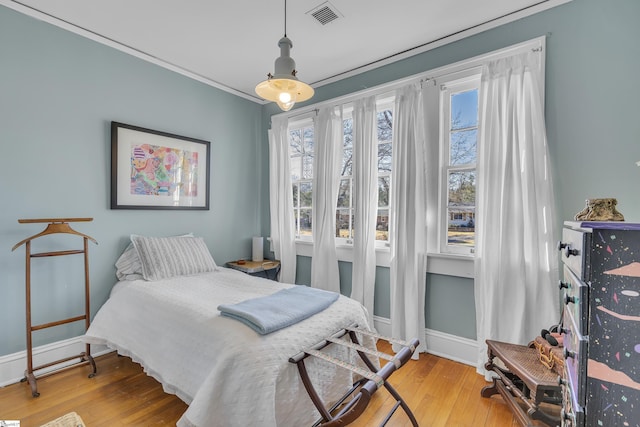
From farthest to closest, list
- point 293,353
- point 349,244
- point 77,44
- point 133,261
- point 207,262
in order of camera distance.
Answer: point 349,244, point 207,262, point 133,261, point 77,44, point 293,353

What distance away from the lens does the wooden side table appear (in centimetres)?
152

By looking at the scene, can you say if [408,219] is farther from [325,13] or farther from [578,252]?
[325,13]

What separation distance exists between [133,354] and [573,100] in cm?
357

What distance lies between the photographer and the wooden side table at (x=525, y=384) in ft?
4.98

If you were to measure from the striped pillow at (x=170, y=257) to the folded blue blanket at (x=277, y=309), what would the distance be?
3.53 feet

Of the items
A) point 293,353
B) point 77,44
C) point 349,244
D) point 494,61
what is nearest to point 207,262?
point 349,244

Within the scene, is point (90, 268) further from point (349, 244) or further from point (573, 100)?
point (573, 100)

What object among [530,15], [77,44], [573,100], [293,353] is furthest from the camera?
[77,44]

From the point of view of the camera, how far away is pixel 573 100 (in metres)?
2.02

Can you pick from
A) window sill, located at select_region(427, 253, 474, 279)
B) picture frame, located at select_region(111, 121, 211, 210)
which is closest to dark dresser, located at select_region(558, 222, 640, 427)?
window sill, located at select_region(427, 253, 474, 279)

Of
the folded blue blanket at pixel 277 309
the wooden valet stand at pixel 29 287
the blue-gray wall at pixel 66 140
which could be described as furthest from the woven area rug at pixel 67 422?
the blue-gray wall at pixel 66 140

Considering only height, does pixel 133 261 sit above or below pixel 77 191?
below

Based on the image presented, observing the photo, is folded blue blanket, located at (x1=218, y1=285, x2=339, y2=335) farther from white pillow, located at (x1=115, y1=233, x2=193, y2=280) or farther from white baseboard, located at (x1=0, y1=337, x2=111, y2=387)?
white baseboard, located at (x1=0, y1=337, x2=111, y2=387)

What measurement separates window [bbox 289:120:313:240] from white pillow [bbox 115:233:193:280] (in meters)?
Result: 1.71
